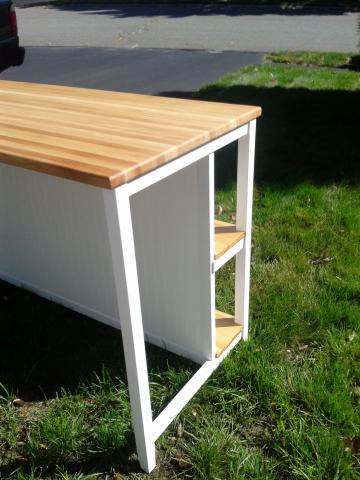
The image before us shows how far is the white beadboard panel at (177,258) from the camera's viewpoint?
5.22 feet

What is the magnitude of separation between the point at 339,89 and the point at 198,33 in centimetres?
575

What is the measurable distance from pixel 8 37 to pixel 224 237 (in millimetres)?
6225

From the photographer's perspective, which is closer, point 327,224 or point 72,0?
point 327,224


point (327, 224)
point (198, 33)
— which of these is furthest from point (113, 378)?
point (198, 33)

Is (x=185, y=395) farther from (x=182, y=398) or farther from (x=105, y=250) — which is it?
(x=105, y=250)

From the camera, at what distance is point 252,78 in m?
5.95

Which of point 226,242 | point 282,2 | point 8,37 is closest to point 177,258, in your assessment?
point 226,242

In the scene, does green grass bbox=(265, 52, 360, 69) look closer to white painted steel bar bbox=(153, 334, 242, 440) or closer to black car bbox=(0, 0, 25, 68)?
black car bbox=(0, 0, 25, 68)

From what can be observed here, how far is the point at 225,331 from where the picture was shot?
6.45 ft

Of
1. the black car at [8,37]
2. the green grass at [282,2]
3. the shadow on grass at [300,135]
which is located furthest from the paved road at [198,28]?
the shadow on grass at [300,135]

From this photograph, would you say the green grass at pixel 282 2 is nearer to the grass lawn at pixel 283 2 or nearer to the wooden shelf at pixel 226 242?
the grass lawn at pixel 283 2

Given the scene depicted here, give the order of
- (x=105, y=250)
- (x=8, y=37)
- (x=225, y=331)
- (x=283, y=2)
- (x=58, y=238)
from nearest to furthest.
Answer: (x=225, y=331)
(x=105, y=250)
(x=58, y=238)
(x=8, y=37)
(x=283, y=2)

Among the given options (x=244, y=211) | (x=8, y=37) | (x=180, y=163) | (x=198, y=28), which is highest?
(x=180, y=163)

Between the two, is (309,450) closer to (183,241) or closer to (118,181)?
(183,241)
